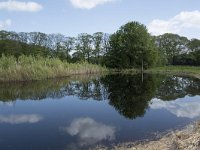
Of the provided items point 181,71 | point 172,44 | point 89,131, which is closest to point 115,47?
point 181,71

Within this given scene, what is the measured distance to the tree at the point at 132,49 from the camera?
200 feet

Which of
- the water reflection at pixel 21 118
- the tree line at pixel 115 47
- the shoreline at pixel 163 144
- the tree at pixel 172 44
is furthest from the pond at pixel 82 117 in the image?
the tree at pixel 172 44

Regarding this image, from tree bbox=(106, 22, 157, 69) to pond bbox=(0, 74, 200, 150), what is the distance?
35.9 m

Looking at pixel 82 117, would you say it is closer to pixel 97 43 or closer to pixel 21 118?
pixel 21 118

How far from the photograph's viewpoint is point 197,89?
27391 millimetres

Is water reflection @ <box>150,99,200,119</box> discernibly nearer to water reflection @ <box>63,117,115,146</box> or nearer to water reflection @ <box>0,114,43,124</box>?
water reflection @ <box>63,117,115,146</box>

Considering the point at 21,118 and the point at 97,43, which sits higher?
the point at 97,43

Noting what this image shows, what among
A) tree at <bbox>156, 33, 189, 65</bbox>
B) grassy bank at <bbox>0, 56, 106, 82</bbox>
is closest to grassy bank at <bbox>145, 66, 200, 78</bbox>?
grassy bank at <bbox>0, 56, 106, 82</bbox>

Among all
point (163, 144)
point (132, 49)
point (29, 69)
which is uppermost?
point (132, 49)

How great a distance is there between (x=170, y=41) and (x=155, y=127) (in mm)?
74596

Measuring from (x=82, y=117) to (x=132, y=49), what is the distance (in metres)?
47.2

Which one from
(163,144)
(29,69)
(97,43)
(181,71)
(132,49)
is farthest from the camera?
(97,43)

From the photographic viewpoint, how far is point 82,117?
628 inches

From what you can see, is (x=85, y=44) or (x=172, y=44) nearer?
(x=85, y=44)
